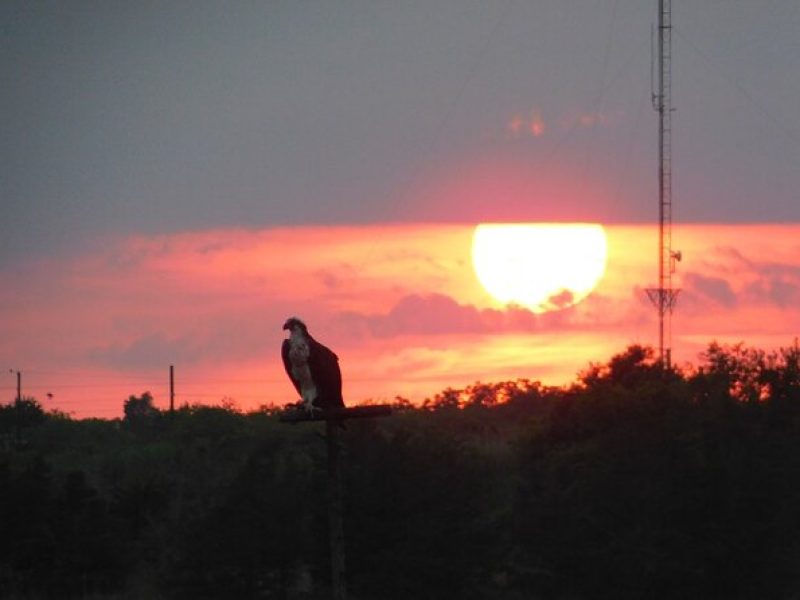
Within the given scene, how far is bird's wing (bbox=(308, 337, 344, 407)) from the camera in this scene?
25234 mm

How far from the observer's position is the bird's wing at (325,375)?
82.8 feet

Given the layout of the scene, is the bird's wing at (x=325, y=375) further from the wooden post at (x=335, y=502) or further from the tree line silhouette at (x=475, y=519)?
the tree line silhouette at (x=475, y=519)

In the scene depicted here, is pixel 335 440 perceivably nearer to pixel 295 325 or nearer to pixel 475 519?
pixel 295 325

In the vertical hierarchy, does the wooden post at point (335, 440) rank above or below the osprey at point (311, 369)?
below

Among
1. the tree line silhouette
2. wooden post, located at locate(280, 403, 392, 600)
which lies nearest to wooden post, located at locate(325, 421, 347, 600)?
wooden post, located at locate(280, 403, 392, 600)

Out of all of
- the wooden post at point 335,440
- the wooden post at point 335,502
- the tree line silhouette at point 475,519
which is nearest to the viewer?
the wooden post at point 335,440

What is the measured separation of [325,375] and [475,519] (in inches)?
1134

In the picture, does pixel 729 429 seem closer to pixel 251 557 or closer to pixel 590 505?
pixel 590 505

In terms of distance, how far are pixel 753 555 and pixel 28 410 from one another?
78.0 metres

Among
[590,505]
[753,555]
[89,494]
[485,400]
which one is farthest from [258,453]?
[485,400]

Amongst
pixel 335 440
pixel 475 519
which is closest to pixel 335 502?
pixel 335 440

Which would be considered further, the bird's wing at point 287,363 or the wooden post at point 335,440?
the bird's wing at point 287,363

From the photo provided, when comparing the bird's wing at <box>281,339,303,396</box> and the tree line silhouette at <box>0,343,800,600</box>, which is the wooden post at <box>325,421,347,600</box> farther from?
the tree line silhouette at <box>0,343,800,600</box>

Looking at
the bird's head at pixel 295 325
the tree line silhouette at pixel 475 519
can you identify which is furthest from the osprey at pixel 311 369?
the tree line silhouette at pixel 475 519
